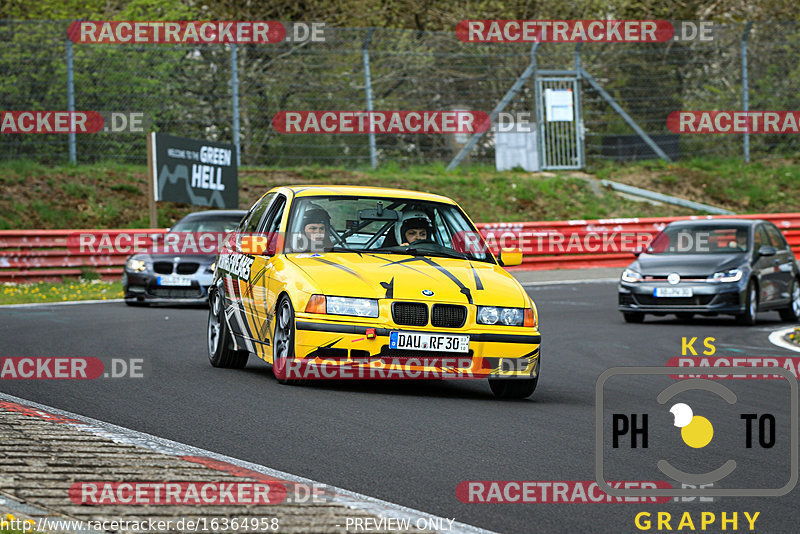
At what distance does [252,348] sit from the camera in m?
10.6

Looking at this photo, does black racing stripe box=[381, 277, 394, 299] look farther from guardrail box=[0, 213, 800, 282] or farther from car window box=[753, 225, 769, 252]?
guardrail box=[0, 213, 800, 282]

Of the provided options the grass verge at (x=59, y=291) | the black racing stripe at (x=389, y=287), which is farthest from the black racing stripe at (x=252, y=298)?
the grass verge at (x=59, y=291)

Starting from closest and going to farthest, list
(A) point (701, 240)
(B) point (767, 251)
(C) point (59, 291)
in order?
(B) point (767, 251) → (A) point (701, 240) → (C) point (59, 291)

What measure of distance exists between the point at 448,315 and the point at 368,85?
71.5ft

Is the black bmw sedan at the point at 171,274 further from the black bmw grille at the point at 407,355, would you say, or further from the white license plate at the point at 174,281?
the black bmw grille at the point at 407,355

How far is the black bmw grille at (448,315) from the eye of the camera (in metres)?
9.34

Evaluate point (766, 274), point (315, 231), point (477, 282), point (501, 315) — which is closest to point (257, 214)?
point (315, 231)

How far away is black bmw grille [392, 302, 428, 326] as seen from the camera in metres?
9.29

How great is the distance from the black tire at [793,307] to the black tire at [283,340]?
35.5 feet

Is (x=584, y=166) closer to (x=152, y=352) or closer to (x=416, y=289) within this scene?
(x=152, y=352)

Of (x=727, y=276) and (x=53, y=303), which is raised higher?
(x=727, y=276)

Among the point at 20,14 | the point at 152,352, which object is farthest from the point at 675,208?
the point at 152,352

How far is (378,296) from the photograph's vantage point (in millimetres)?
9289

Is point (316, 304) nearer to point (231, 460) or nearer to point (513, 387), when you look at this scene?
point (513, 387)
